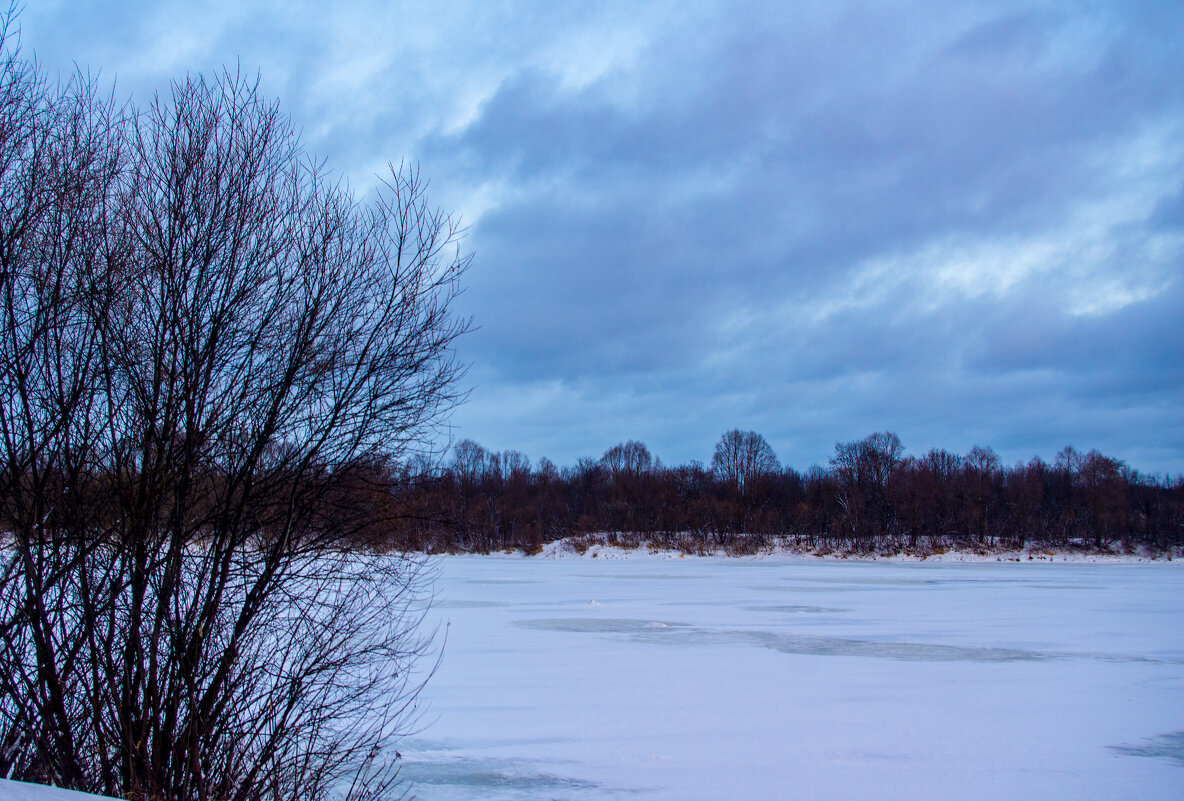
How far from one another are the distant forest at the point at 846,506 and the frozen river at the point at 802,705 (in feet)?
93.6

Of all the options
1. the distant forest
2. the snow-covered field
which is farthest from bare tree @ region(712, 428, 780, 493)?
the snow-covered field

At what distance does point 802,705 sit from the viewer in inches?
360

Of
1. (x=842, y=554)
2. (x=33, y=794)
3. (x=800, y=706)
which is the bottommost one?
(x=842, y=554)

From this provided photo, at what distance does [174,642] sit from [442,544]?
7.93ft

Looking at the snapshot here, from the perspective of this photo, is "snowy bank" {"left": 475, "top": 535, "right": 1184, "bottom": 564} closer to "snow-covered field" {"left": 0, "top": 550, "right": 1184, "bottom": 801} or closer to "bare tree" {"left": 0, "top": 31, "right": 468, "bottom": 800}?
"snow-covered field" {"left": 0, "top": 550, "right": 1184, "bottom": 801}

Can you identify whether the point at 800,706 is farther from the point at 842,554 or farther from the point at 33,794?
the point at 842,554

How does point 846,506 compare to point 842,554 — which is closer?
point 842,554

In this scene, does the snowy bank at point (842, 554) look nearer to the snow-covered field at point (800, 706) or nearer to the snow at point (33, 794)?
the snow-covered field at point (800, 706)

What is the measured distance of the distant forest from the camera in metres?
55.1

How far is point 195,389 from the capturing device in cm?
513

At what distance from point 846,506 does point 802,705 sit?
5593cm

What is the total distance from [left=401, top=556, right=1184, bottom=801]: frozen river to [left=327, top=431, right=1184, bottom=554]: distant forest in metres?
28.5

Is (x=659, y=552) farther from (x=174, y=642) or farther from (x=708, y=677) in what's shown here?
(x=174, y=642)

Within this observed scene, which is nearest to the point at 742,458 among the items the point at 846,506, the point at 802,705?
the point at 846,506
